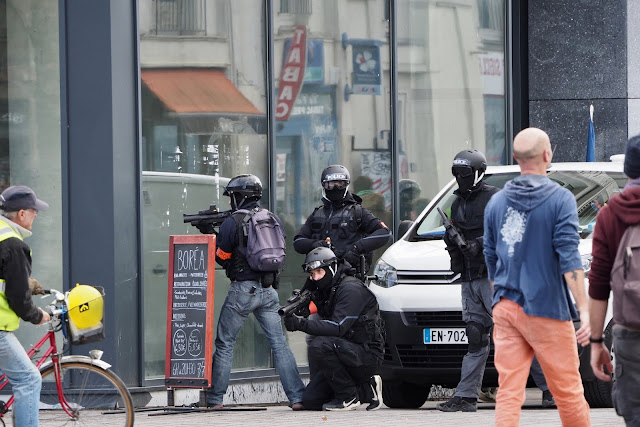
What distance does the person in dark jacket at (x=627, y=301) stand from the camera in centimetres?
Result: 499

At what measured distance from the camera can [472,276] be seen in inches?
350

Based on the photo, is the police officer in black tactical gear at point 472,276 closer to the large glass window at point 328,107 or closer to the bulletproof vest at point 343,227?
the bulletproof vest at point 343,227

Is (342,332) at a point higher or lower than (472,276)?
lower

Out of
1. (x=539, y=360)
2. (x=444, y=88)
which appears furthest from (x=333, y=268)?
(x=444, y=88)

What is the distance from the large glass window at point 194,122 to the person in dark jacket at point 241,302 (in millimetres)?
789

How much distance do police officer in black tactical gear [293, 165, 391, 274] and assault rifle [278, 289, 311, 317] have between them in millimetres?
455

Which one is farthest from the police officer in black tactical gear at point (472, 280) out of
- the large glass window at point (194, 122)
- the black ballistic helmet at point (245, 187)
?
the large glass window at point (194, 122)

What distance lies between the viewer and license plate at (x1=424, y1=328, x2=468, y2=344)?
925cm

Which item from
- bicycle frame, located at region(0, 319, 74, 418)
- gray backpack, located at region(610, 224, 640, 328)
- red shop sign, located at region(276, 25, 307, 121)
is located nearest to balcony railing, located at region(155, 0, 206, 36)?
red shop sign, located at region(276, 25, 307, 121)

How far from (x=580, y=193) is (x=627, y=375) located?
16.2ft

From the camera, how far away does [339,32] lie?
12312mm

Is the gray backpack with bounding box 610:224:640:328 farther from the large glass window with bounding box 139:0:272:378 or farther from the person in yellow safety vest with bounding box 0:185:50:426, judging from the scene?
the large glass window with bounding box 139:0:272:378

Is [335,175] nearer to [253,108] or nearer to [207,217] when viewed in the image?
[207,217]

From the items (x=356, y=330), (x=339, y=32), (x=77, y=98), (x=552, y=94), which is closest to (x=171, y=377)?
(x=356, y=330)
